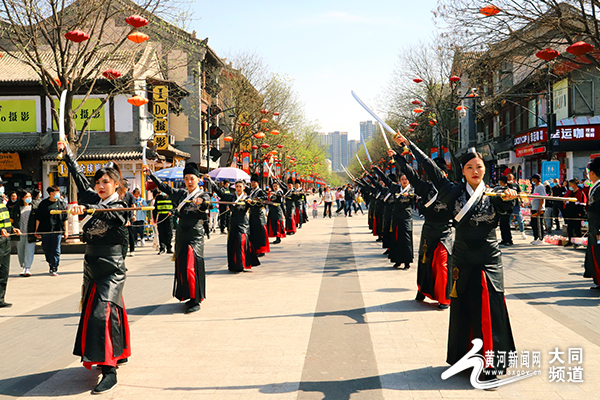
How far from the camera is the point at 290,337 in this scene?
6000 mm

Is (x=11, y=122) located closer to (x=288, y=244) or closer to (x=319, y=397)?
(x=288, y=244)

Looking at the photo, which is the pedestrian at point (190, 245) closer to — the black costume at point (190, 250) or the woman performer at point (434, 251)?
the black costume at point (190, 250)

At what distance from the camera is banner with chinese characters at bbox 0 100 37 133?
2720 centimetres

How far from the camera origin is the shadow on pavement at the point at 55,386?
446 centimetres

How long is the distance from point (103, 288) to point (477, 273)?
3218 millimetres

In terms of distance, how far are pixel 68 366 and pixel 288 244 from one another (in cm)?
1232

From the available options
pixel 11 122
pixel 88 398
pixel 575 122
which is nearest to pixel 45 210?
pixel 88 398

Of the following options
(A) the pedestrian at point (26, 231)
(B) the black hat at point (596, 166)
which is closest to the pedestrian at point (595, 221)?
(B) the black hat at point (596, 166)

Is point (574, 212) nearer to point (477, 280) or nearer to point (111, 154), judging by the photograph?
point (477, 280)

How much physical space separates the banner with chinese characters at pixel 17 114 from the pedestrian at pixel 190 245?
75.5 ft

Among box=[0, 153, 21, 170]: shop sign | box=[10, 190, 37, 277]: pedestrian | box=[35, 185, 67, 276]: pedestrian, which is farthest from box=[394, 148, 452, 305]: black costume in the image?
box=[0, 153, 21, 170]: shop sign

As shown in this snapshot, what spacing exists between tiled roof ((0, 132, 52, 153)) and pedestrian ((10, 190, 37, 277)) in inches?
572

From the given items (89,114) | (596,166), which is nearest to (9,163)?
(89,114)

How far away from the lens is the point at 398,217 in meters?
10.9
